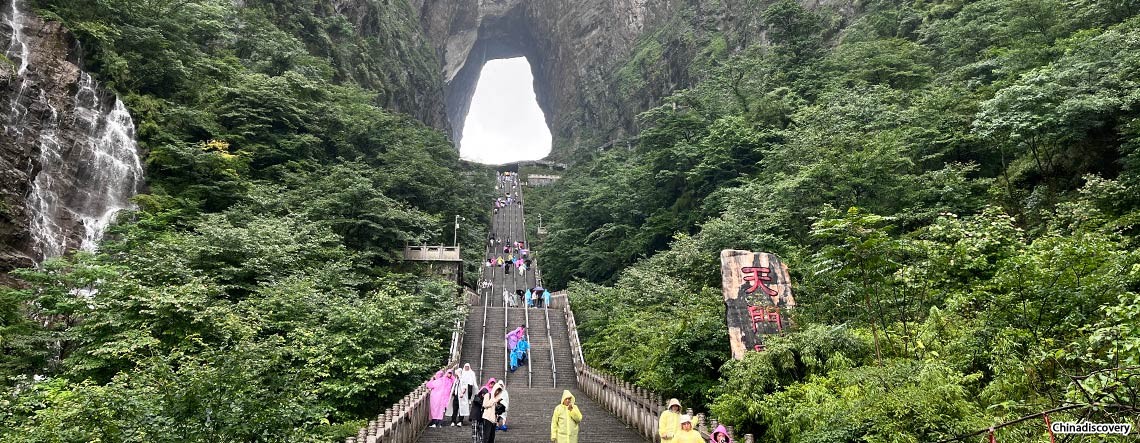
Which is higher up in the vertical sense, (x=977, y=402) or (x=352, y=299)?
(x=352, y=299)

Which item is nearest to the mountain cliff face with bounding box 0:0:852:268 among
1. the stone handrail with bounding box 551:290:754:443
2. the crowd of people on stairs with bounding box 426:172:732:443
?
the crowd of people on stairs with bounding box 426:172:732:443

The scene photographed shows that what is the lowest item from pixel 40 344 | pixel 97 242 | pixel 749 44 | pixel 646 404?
pixel 646 404

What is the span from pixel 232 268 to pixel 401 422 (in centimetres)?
674

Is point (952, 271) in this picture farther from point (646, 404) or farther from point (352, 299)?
point (352, 299)

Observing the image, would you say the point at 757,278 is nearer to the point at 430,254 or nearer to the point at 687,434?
the point at 687,434

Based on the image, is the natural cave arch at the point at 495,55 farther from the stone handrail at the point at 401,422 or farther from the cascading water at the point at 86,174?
the stone handrail at the point at 401,422

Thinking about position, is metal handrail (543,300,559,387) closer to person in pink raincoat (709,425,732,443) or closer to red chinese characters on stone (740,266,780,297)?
red chinese characters on stone (740,266,780,297)

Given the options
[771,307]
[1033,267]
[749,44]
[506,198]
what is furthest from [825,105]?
[506,198]

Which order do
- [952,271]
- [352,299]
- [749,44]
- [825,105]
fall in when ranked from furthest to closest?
[749,44] → [825,105] → [352,299] → [952,271]

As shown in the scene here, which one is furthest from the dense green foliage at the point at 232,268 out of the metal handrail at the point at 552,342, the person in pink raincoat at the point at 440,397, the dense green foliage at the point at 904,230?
the dense green foliage at the point at 904,230

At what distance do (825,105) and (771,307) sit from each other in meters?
13.6

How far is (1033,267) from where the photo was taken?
5.43 metres

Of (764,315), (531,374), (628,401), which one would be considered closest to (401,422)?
(628,401)

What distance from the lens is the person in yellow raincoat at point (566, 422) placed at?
5.80m
